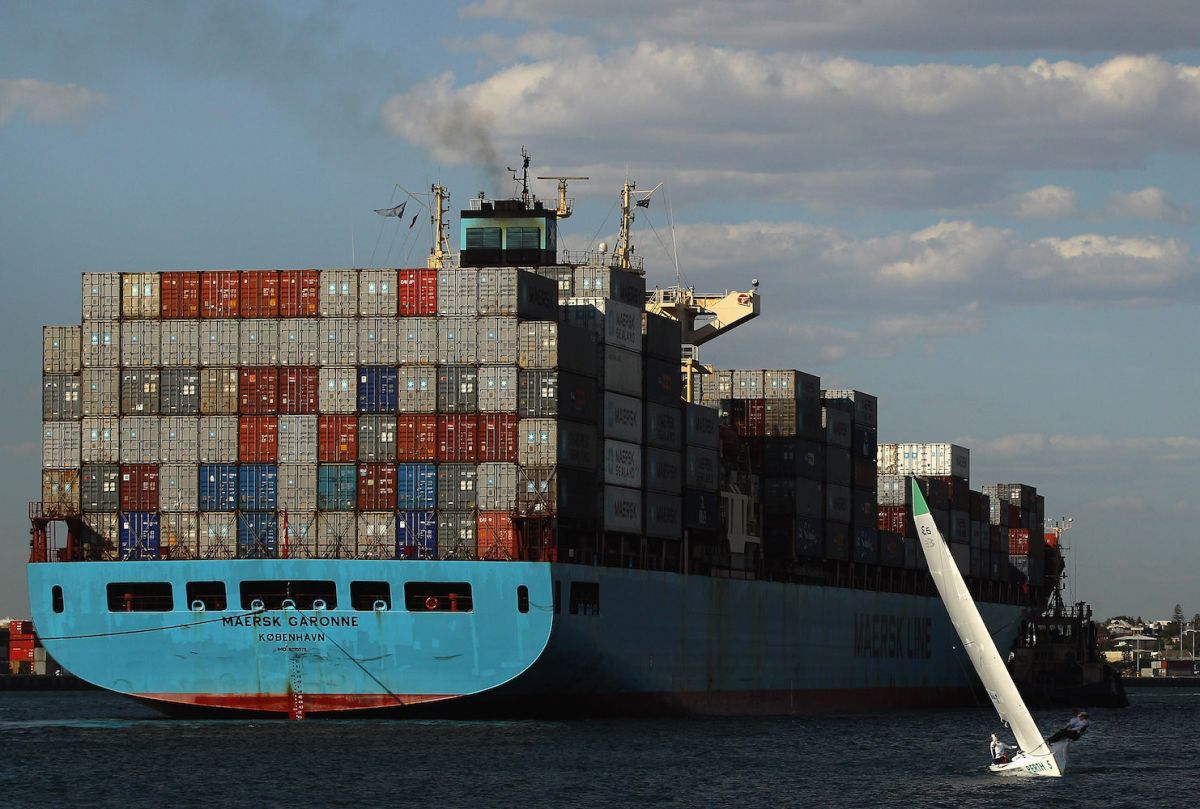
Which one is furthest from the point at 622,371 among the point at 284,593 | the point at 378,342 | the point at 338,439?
the point at 284,593

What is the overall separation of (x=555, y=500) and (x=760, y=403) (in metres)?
22.1

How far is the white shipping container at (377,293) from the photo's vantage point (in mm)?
64375

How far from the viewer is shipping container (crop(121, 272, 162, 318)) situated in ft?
216

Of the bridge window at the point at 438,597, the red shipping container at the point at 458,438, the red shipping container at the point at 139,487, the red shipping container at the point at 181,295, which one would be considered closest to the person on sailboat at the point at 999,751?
the bridge window at the point at 438,597

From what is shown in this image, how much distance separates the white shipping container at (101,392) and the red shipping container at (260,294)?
4569 millimetres

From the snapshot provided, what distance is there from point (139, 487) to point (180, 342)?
15.3ft

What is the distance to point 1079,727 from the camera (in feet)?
174

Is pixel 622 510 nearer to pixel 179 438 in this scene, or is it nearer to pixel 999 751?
pixel 179 438

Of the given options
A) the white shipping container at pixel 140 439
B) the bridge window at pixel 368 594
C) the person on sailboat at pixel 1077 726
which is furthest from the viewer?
the white shipping container at pixel 140 439

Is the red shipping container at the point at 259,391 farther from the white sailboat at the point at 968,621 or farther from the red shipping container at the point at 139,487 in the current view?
the white sailboat at the point at 968,621

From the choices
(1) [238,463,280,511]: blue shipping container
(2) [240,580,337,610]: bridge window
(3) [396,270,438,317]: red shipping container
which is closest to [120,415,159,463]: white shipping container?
(1) [238,463,280,511]: blue shipping container

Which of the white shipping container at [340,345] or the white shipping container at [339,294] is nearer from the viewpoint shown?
the white shipping container at [340,345]

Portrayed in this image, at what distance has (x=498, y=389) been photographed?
63156 millimetres

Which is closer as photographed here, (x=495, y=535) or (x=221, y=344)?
(x=495, y=535)
